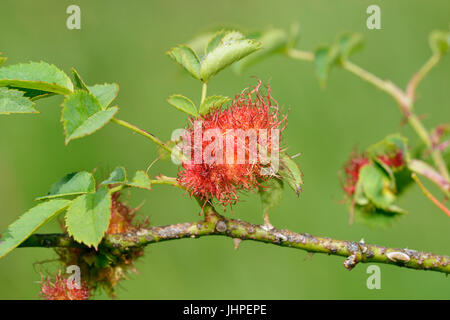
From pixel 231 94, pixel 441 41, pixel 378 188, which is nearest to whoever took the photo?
pixel 378 188

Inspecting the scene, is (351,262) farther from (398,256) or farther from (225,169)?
(225,169)

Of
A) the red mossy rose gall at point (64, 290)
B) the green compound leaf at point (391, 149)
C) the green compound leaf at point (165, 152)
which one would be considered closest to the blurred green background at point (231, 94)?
the green compound leaf at point (391, 149)

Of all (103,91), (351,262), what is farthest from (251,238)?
(103,91)

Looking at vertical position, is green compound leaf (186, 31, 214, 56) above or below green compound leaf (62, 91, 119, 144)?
above

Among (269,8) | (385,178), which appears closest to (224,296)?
(385,178)

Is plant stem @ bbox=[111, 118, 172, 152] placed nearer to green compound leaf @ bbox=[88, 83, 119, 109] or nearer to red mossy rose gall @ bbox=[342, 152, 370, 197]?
green compound leaf @ bbox=[88, 83, 119, 109]

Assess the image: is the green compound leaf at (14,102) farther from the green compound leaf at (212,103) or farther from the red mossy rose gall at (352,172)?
the red mossy rose gall at (352,172)

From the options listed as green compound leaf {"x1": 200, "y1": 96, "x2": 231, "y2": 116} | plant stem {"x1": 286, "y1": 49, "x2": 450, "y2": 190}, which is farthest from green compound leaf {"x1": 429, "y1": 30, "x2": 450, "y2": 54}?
green compound leaf {"x1": 200, "y1": 96, "x2": 231, "y2": 116}
